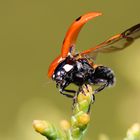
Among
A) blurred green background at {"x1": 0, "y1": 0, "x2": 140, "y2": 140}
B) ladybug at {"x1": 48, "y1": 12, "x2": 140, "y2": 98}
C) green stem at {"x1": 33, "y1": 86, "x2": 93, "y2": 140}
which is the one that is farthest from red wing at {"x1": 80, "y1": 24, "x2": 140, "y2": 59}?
blurred green background at {"x1": 0, "y1": 0, "x2": 140, "y2": 140}

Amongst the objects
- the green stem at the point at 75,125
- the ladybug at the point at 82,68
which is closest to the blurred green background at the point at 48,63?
the ladybug at the point at 82,68

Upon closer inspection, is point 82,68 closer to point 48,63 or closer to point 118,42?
point 118,42

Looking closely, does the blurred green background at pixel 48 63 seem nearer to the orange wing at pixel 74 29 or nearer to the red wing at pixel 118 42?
the red wing at pixel 118 42

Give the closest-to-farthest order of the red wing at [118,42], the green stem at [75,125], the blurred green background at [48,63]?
the green stem at [75,125] < the red wing at [118,42] < the blurred green background at [48,63]

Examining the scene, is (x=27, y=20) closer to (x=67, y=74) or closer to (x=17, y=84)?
(x=17, y=84)

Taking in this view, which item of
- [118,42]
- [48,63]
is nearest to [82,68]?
[118,42]

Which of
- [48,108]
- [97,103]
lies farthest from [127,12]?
[48,108]
